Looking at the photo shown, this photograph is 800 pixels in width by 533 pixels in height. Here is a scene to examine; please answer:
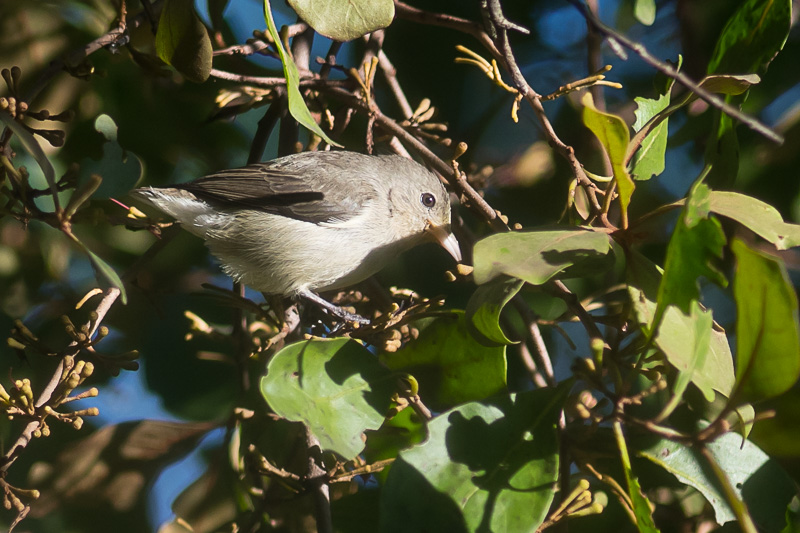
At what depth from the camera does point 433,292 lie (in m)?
2.23

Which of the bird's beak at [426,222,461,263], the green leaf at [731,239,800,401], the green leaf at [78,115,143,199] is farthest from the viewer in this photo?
the bird's beak at [426,222,461,263]

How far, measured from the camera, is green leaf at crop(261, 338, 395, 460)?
1.41 metres

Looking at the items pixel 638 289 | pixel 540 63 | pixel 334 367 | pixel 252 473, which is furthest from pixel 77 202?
pixel 540 63

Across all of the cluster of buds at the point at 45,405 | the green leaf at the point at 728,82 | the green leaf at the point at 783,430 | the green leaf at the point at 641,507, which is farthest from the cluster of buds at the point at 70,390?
the green leaf at the point at 783,430

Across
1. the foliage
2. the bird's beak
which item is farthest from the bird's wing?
the bird's beak

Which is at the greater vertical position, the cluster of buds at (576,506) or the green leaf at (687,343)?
the green leaf at (687,343)

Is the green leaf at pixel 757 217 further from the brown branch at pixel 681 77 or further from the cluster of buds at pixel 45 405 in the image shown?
the cluster of buds at pixel 45 405

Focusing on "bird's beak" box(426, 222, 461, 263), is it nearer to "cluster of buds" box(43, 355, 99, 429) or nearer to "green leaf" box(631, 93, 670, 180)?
"green leaf" box(631, 93, 670, 180)

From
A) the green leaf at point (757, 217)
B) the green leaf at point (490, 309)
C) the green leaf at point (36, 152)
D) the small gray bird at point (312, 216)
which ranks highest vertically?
the green leaf at point (36, 152)

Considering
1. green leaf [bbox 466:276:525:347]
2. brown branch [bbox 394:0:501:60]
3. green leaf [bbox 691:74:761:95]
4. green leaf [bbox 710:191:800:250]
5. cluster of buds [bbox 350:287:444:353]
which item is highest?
green leaf [bbox 691:74:761:95]

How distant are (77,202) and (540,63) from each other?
68.0 inches

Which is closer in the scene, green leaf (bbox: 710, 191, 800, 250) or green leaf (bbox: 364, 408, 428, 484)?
green leaf (bbox: 710, 191, 800, 250)

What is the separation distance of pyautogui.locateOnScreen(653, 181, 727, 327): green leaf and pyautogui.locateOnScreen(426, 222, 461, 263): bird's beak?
42.9 inches

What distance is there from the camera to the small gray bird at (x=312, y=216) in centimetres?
231
